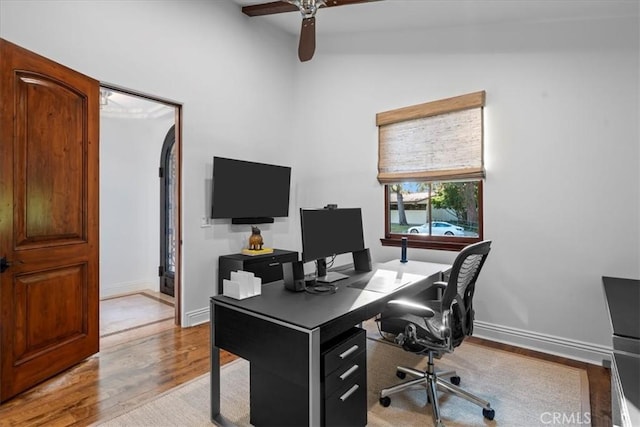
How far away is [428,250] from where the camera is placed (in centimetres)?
366

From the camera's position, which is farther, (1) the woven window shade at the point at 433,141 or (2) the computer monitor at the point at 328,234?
(1) the woven window shade at the point at 433,141

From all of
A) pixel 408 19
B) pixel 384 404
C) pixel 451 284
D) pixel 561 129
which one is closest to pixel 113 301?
pixel 384 404

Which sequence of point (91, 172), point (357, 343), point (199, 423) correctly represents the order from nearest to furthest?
point (357, 343), point (199, 423), point (91, 172)

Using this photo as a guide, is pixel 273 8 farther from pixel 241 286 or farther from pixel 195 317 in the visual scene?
pixel 195 317

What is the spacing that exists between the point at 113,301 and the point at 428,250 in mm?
4056

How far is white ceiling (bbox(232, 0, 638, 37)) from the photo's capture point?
274 centimetres

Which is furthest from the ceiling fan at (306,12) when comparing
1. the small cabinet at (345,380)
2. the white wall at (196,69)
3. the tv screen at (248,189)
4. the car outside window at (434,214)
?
the small cabinet at (345,380)

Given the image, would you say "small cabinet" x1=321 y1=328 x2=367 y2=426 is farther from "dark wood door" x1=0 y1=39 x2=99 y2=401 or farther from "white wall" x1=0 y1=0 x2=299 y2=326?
"white wall" x1=0 y1=0 x2=299 y2=326

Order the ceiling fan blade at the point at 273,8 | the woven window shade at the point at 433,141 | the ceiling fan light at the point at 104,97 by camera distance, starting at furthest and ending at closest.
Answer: the ceiling fan light at the point at 104,97 → the woven window shade at the point at 433,141 → the ceiling fan blade at the point at 273,8

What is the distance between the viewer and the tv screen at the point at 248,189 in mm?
3752

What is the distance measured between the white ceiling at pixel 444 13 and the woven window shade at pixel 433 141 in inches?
27.7

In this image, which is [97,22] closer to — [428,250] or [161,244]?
[161,244]

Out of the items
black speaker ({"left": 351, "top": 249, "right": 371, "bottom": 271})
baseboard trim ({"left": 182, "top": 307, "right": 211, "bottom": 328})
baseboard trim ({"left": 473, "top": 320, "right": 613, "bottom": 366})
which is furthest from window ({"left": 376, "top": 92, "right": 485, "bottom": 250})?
baseboard trim ({"left": 182, "top": 307, "right": 211, "bottom": 328})

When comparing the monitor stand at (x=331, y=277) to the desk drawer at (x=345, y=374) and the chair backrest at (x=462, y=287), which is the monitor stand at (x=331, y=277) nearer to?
the desk drawer at (x=345, y=374)
